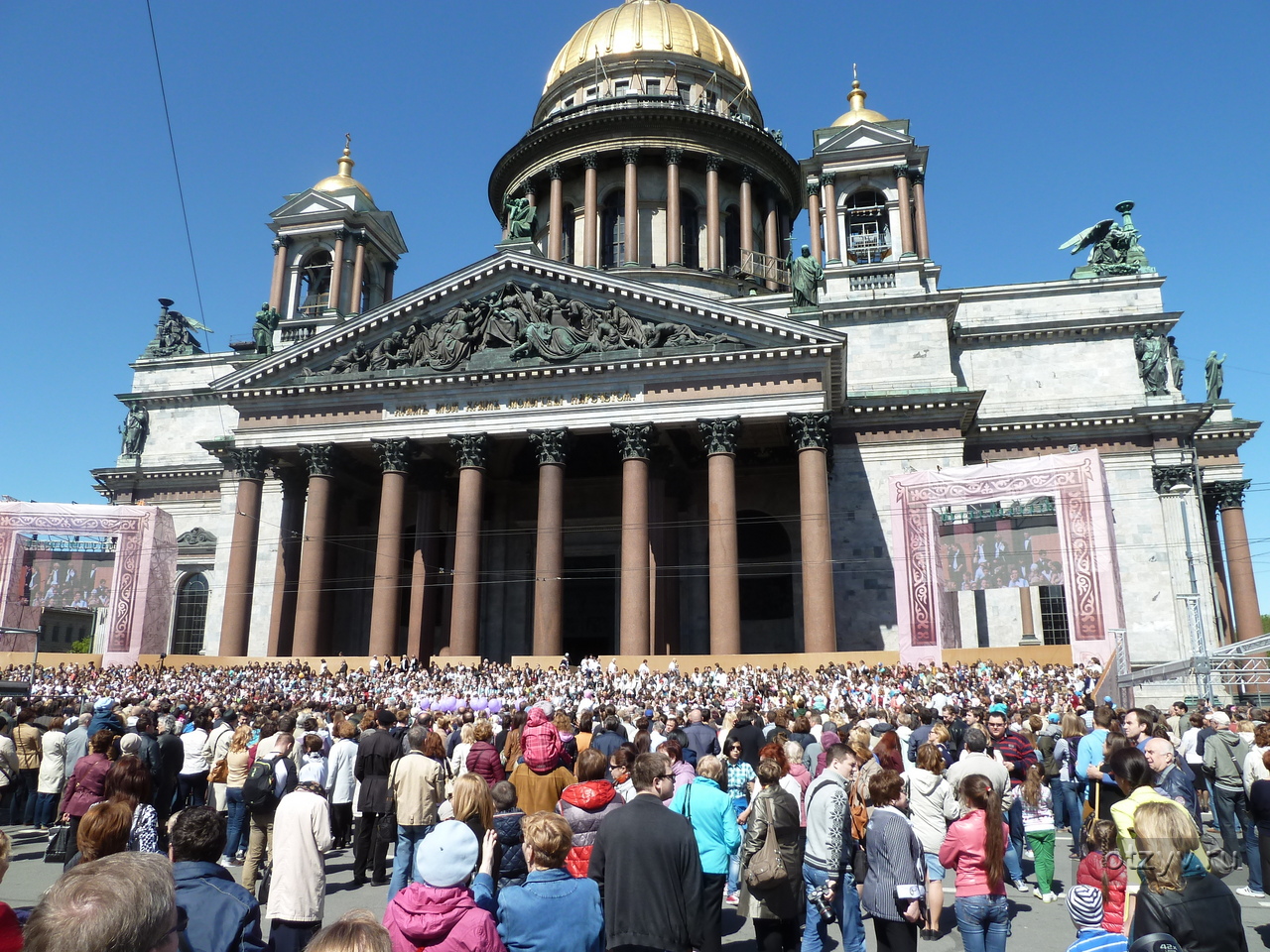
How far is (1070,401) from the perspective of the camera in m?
40.2

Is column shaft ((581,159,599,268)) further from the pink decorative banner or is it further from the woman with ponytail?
the woman with ponytail

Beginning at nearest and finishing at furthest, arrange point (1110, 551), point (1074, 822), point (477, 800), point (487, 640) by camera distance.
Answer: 1. point (477, 800)
2. point (1074, 822)
3. point (1110, 551)
4. point (487, 640)

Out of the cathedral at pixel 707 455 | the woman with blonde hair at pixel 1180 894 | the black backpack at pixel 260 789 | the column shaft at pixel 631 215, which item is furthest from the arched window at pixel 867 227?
the woman with blonde hair at pixel 1180 894

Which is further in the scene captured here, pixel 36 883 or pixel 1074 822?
pixel 1074 822

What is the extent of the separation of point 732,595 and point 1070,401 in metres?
19.7

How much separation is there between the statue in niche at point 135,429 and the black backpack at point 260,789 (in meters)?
44.5

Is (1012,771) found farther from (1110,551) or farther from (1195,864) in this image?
(1110,551)

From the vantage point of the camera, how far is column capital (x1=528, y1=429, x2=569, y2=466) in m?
33.5

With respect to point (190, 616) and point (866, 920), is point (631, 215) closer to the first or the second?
point (190, 616)

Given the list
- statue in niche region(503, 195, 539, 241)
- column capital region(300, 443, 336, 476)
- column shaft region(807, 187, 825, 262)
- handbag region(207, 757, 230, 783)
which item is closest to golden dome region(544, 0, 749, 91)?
column shaft region(807, 187, 825, 262)

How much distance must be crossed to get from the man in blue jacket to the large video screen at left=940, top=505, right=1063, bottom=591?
2893cm

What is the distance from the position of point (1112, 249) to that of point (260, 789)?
4516 centimetres

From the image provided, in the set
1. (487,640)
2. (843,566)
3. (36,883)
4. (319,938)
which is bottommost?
(36,883)

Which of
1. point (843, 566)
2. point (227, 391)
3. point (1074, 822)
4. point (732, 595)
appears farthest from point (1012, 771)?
point (227, 391)
